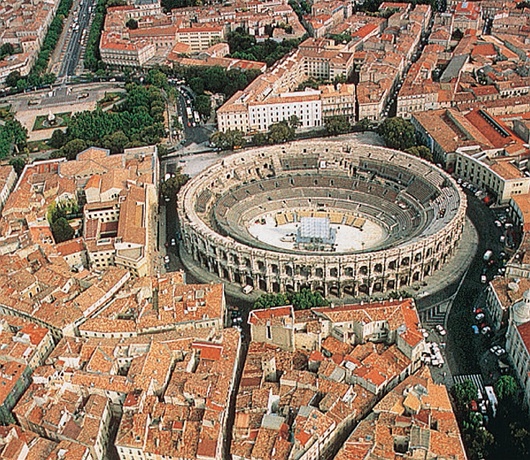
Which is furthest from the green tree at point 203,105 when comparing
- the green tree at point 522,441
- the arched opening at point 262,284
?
the green tree at point 522,441

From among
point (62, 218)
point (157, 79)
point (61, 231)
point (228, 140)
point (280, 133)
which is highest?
point (157, 79)

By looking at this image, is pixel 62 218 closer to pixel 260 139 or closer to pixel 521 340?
pixel 260 139

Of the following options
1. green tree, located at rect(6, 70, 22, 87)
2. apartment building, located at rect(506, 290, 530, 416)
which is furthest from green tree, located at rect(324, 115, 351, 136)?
green tree, located at rect(6, 70, 22, 87)

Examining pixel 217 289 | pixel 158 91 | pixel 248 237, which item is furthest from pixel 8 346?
pixel 158 91

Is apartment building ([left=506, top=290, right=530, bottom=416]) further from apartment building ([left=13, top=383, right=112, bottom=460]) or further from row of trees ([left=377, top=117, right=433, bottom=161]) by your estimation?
row of trees ([left=377, top=117, right=433, bottom=161])

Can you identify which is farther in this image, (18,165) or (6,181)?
(18,165)

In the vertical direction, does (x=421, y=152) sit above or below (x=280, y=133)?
below

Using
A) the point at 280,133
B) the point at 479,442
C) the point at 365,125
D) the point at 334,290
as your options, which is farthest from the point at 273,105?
the point at 479,442
